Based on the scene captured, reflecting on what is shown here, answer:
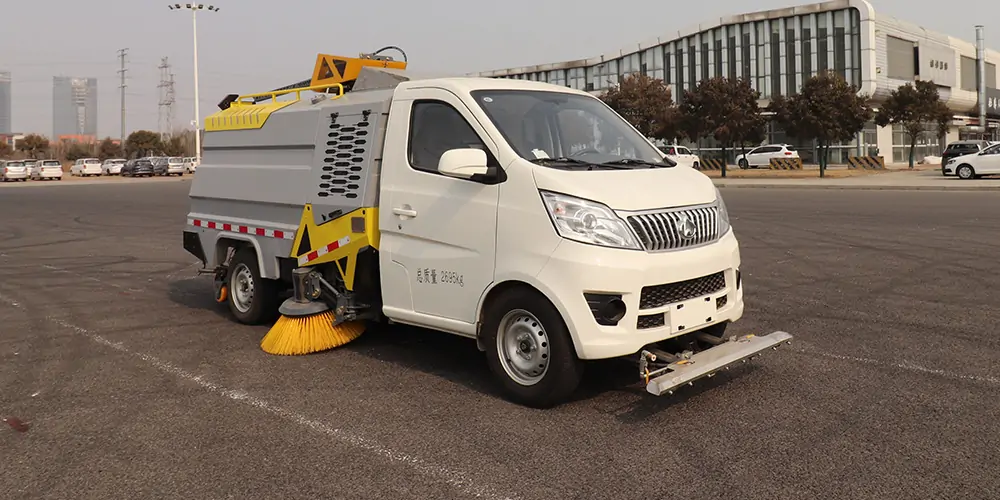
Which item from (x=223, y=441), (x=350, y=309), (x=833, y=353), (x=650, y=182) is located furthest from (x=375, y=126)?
(x=833, y=353)

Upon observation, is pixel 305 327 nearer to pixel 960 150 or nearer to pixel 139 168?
pixel 960 150

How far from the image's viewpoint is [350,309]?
6496mm

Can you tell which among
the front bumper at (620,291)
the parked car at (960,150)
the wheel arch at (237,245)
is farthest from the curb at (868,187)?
the front bumper at (620,291)

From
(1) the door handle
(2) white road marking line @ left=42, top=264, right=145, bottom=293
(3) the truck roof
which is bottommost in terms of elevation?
(2) white road marking line @ left=42, top=264, right=145, bottom=293

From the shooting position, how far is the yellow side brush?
664 centimetres

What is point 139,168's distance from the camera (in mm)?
67250

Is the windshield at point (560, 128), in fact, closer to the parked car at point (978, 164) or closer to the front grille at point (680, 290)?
the front grille at point (680, 290)

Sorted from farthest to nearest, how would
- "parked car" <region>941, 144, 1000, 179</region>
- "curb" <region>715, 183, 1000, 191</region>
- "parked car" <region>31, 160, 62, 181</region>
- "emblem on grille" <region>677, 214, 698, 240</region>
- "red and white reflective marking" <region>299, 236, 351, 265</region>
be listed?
1. "parked car" <region>31, 160, 62, 181</region>
2. "parked car" <region>941, 144, 1000, 179</region>
3. "curb" <region>715, 183, 1000, 191</region>
4. "red and white reflective marking" <region>299, 236, 351, 265</region>
5. "emblem on grille" <region>677, 214, 698, 240</region>

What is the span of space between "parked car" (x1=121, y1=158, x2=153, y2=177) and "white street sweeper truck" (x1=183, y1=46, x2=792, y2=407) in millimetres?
65158

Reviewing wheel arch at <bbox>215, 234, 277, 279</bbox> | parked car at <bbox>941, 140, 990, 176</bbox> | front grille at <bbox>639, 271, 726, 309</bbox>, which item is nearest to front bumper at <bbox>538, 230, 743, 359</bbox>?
front grille at <bbox>639, 271, 726, 309</bbox>

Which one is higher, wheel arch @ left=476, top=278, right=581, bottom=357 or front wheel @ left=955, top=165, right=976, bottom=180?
front wheel @ left=955, top=165, right=976, bottom=180

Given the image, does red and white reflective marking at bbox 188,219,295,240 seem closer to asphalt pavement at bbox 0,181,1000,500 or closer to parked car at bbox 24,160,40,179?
asphalt pavement at bbox 0,181,1000,500

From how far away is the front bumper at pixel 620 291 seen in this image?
187 inches

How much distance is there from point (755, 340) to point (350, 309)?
10.2 ft
